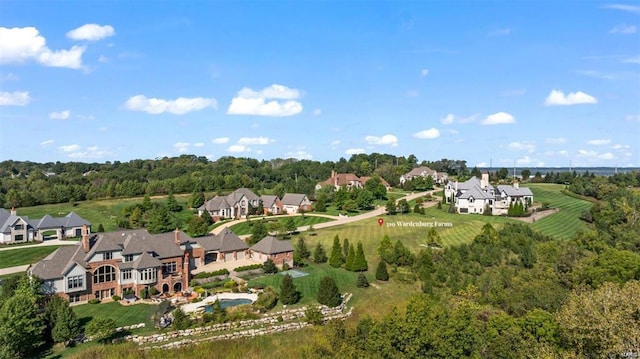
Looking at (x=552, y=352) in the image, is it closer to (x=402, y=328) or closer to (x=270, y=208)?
(x=402, y=328)

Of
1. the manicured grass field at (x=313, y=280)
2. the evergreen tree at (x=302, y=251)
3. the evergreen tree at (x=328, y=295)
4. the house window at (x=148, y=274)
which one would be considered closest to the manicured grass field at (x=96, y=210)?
the evergreen tree at (x=302, y=251)

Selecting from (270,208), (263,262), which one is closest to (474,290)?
(263,262)

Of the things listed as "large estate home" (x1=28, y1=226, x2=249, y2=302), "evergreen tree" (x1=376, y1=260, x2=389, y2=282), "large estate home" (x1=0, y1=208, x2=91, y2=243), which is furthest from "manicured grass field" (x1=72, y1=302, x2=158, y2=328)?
"large estate home" (x1=0, y1=208, x2=91, y2=243)

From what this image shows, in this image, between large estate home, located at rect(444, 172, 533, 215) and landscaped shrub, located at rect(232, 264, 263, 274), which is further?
Answer: large estate home, located at rect(444, 172, 533, 215)

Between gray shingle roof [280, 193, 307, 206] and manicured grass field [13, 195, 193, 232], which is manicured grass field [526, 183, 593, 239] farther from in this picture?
manicured grass field [13, 195, 193, 232]

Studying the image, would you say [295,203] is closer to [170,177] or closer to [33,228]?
[33,228]

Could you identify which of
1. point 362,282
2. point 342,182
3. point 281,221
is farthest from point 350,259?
point 342,182
